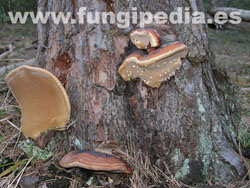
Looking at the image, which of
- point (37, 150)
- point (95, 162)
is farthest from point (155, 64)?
point (37, 150)

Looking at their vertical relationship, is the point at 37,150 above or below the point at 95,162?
below

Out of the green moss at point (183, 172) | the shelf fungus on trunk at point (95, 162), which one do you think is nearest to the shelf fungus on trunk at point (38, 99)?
the shelf fungus on trunk at point (95, 162)

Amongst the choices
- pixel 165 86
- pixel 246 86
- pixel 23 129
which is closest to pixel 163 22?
pixel 165 86

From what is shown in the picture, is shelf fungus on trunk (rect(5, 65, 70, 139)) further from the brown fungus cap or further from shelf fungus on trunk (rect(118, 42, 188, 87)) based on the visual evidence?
the brown fungus cap

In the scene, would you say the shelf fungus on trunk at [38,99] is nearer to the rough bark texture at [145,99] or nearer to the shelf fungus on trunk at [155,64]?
the rough bark texture at [145,99]

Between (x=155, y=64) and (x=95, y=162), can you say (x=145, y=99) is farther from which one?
(x=95, y=162)
